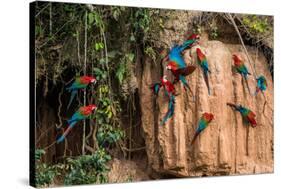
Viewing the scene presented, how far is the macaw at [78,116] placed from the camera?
281 inches

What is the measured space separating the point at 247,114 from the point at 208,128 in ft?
2.00

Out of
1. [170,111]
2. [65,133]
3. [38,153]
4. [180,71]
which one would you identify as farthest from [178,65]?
[38,153]

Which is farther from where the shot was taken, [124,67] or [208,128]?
[208,128]

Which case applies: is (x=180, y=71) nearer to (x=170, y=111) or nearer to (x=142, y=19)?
(x=170, y=111)

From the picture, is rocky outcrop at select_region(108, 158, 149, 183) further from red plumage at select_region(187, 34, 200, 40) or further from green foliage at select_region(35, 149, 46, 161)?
red plumage at select_region(187, 34, 200, 40)

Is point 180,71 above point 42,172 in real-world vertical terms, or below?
above

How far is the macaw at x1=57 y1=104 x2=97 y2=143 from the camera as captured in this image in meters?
7.13

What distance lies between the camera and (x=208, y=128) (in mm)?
7805

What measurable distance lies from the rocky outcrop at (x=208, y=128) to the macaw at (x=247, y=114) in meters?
0.05

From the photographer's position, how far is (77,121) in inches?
283

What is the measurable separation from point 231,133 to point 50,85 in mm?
2303

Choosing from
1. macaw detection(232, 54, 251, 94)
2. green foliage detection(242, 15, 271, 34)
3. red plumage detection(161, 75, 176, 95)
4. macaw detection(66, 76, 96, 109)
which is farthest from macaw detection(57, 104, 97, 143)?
green foliage detection(242, 15, 271, 34)

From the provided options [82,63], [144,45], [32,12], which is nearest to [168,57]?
[144,45]

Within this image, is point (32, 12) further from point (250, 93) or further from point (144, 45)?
point (250, 93)
